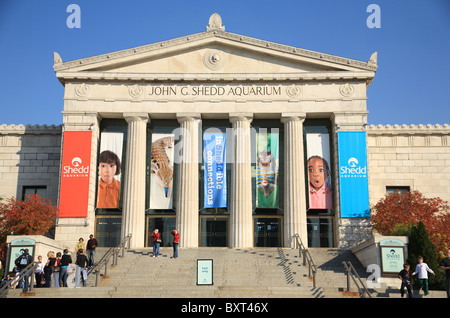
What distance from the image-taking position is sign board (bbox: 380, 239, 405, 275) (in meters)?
25.2

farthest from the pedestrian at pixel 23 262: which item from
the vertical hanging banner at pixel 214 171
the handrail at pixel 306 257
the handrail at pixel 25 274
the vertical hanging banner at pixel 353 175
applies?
the vertical hanging banner at pixel 353 175

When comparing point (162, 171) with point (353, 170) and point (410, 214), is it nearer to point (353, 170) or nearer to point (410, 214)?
point (353, 170)

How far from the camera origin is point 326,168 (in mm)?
36344

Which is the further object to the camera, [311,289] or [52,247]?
[52,247]

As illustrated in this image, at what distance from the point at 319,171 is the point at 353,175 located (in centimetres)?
230

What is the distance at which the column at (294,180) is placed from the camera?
34906 millimetres

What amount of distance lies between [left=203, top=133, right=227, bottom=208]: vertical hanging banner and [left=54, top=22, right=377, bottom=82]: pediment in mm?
4416

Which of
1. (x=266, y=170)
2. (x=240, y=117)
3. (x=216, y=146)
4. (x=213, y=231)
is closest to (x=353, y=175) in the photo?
(x=266, y=170)

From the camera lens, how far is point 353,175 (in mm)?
34938

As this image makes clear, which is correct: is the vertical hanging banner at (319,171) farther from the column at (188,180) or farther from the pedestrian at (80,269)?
the pedestrian at (80,269)

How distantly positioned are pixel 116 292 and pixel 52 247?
31.5 feet
